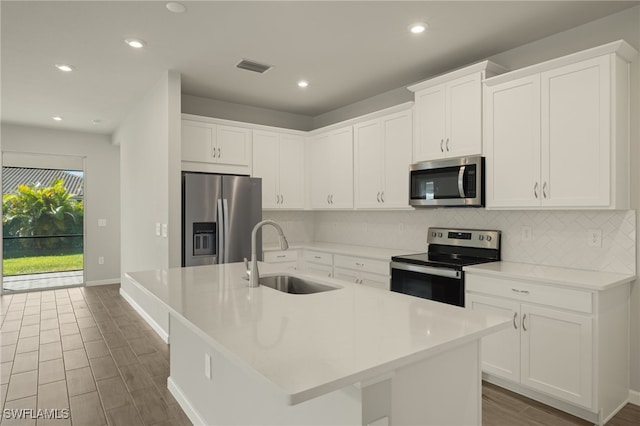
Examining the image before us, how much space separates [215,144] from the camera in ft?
14.3

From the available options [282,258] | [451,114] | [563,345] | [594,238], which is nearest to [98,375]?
[282,258]

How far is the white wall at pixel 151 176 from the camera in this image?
12.4ft

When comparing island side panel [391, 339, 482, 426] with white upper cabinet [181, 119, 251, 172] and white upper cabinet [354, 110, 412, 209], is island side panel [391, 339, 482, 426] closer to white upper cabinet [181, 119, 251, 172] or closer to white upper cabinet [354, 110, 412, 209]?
white upper cabinet [354, 110, 412, 209]

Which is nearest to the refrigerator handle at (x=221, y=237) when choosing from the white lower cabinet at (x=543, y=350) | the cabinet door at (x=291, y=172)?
the cabinet door at (x=291, y=172)

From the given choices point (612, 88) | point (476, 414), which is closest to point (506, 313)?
point (476, 414)

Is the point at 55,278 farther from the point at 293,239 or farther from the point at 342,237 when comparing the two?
the point at 342,237

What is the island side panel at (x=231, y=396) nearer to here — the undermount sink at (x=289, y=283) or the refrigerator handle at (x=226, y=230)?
the undermount sink at (x=289, y=283)

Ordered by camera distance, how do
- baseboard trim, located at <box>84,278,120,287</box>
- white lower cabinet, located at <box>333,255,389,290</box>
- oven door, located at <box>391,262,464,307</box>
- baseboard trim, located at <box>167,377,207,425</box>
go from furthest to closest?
baseboard trim, located at <box>84,278,120,287</box>
white lower cabinet, located at <box>333,255,389,290</box>
oven door, located at <box>391,262,464,307</box>
baseboard trim, located at <box>167,377,207,425</box>

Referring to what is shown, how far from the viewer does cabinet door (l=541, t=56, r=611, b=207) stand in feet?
8.12

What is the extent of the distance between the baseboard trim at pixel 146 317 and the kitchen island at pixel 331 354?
1.85 metres

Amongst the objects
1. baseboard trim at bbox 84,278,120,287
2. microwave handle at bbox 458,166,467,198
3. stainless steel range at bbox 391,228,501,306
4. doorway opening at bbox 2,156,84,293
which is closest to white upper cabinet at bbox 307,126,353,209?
stainless steel range at bbox 391,228,501,306

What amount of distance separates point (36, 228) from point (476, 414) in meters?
7.33

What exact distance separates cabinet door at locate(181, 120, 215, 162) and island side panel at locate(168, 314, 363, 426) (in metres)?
2.11

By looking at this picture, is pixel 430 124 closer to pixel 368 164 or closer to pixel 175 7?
pixel 368 164
